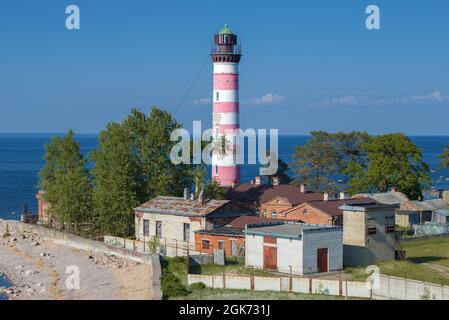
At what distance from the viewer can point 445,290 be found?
3334 centimetres

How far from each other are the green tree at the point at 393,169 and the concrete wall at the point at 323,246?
31149 mm

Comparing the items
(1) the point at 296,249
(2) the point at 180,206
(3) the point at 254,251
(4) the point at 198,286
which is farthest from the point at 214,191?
(4) the point at 198,286

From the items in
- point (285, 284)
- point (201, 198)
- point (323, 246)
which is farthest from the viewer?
point (201, 198)

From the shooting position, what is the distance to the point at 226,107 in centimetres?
6825

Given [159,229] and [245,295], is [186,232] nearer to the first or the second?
[159,229]

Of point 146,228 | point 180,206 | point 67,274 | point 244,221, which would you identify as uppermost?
point 180,206

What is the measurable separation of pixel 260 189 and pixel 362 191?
13212 mm

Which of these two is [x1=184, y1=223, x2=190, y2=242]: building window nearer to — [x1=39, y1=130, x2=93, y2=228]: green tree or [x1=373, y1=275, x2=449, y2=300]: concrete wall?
[x1=39, y1=130, x2=93, y2=228]: green tree

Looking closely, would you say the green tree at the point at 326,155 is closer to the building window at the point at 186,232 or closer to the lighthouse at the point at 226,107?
the lighthouse at the point at 226,107

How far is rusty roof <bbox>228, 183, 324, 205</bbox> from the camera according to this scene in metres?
63.6

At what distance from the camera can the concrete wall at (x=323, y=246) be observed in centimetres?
4175

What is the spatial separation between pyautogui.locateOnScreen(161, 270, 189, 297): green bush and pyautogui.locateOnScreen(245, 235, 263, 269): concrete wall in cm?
512

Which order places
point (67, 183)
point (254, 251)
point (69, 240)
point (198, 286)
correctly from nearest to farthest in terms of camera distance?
point (198, 286), point (254, 251), point (69, 240), point (67, 183)

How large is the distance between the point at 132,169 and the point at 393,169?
89.7 ft
